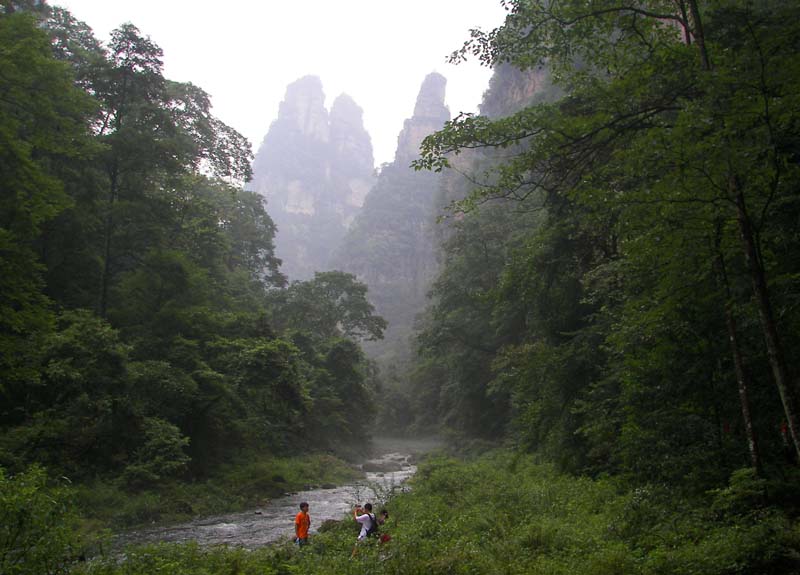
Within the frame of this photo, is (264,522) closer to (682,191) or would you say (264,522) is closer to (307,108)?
(682,191)

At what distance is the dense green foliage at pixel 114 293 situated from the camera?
13844 millimetres

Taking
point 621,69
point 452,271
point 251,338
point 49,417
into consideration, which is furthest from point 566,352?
point 452,271

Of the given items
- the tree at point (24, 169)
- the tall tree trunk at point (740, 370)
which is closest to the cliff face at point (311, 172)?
the tree at point (24, 169)

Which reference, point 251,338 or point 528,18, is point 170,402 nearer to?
point 251,338

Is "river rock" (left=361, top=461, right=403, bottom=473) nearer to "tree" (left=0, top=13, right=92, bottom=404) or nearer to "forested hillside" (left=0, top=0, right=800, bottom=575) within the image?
"forested hillside" (left=0, top=0, right=800, bottom=575)

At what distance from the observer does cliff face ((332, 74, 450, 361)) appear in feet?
352

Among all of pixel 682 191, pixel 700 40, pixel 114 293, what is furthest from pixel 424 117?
pixel 682 191

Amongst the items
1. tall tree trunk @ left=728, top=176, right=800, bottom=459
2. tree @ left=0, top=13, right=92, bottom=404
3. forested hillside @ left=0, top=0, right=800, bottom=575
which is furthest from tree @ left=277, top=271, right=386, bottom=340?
tall tree trunk @ left=728, top=176, right=800, bottom=459

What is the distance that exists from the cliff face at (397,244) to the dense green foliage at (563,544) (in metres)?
84.3

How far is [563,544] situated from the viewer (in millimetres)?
8188

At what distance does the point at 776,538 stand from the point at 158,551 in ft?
26.5

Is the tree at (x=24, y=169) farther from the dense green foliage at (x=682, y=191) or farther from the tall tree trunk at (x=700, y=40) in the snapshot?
the tall tree trunk at (x=700, y=40)

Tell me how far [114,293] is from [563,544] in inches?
752

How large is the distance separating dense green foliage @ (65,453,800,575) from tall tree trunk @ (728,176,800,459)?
1.22 metres
